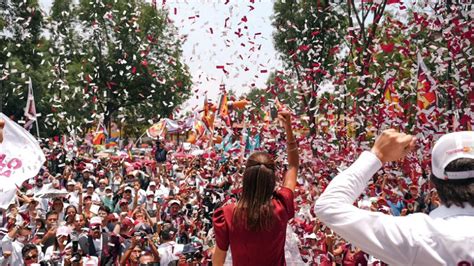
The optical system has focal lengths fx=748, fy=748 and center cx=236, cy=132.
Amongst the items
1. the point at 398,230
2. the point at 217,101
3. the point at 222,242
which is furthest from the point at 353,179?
the point at 217,101

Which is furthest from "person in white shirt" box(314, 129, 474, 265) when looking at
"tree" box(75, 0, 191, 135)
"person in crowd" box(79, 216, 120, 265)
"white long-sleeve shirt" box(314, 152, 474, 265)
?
"tree" box(75, 0, 191, 135)

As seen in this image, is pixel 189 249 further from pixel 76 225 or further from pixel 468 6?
pixel 468 6

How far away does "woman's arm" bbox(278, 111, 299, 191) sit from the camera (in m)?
3.97

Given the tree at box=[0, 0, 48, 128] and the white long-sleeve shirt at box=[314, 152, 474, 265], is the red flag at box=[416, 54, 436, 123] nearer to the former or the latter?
the white long-sleeve shirt at box=[314, 152, 474, 265]

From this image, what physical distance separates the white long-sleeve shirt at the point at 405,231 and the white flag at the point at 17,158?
8.52 m

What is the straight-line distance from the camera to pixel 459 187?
2344mm

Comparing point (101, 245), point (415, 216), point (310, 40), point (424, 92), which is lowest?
point (101, 245)

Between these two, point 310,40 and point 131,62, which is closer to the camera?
point 310,40

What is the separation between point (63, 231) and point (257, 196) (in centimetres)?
699

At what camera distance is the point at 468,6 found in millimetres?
10141

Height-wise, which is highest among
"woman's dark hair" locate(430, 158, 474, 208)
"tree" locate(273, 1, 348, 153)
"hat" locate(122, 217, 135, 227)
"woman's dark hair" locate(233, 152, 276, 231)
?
"tree" locate(273, 1, 348, 153)

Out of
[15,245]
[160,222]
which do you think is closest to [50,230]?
[15,245]

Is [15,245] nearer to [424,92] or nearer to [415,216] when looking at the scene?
[424,92]

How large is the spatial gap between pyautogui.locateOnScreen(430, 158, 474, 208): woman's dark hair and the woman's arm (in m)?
1.61
